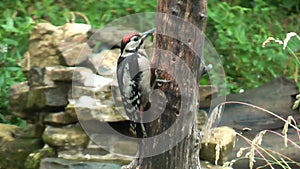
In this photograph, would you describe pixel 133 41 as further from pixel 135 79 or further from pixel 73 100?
pixel 73 100

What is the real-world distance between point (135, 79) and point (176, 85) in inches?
11.2

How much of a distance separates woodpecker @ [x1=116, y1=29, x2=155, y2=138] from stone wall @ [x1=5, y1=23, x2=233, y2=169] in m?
1.04

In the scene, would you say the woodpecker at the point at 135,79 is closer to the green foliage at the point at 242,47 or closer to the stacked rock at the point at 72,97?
the stacked rock at the point at 72,97

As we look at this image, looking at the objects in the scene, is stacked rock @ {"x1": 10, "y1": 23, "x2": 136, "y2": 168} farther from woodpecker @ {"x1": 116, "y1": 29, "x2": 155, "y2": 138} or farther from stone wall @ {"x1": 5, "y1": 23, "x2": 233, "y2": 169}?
woodpecker @ {"x1": 116, "y1": 29, "x2": 155, "y2": 138}

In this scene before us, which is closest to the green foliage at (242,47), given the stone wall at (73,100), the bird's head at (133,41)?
the stone wall at (73,100)

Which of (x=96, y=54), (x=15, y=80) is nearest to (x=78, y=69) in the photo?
(x=96, y=54)

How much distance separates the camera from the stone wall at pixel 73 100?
4.87 metres

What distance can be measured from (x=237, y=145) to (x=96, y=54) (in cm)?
122

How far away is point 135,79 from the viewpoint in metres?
3.72

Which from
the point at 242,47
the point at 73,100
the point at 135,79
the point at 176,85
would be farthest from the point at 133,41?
the point at 242,47

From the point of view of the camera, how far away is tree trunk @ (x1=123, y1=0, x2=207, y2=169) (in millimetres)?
3428

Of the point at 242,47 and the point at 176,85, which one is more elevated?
the point at 176,85

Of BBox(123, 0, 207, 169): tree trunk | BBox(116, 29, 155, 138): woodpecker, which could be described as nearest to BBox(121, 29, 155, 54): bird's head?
BBox(116, 29, 155, 138): woodpecker

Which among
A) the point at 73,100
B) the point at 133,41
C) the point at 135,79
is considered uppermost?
the point at 133,41
